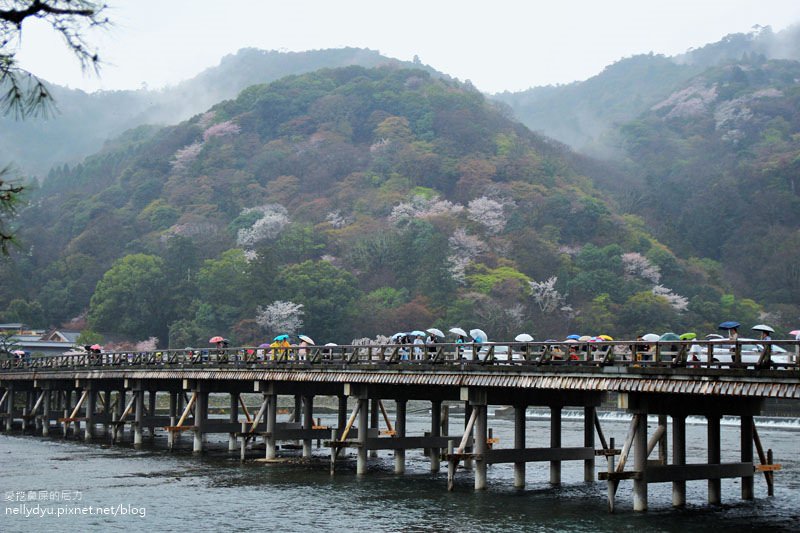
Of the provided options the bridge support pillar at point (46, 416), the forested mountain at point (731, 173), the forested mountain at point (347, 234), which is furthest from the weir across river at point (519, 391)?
the forested mountain at point (731, 173)

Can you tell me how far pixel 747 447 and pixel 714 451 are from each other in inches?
43.1

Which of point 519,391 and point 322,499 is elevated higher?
point 519,391

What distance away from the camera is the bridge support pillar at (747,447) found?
2659 cm

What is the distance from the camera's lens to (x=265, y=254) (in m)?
99.4

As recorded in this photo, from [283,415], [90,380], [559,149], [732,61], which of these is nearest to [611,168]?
[559,149]

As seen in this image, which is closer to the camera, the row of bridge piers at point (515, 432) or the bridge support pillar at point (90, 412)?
the row of bridge piers at point (515, 432)

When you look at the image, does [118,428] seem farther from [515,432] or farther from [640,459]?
[640,459]

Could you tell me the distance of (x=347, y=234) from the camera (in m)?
112

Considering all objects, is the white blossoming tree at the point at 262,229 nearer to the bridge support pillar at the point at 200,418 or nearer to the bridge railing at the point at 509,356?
the bridge railing at the point at 509,356

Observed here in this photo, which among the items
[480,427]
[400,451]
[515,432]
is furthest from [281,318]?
[480,427]

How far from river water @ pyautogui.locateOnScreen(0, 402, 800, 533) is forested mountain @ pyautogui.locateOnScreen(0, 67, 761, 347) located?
50775mm

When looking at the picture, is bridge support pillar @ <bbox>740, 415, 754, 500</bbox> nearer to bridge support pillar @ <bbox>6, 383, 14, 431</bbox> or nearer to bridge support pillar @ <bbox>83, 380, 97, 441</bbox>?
bridge support pillar @ <bbox>83, 380, 97, 441</bbox>

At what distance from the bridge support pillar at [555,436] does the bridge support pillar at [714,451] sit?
5.03 m

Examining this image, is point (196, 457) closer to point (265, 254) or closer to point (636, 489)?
point (636, 489)
